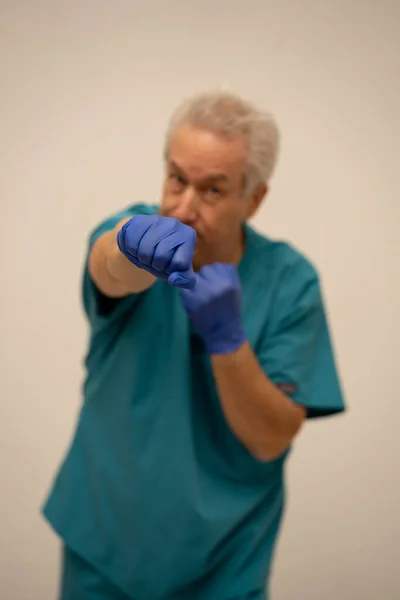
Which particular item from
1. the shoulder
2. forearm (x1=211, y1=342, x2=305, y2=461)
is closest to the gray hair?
the shoulder

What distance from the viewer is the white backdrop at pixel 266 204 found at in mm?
1477

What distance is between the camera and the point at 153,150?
60.5 inches

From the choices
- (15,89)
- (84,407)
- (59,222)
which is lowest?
(84,407)

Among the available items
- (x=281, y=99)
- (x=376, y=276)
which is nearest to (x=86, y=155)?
(x=281, y=99)

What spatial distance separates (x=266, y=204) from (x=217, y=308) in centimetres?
78

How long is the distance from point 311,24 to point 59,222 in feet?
2.50

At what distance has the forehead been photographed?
83 centimetres

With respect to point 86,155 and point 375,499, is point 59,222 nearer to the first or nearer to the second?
point 86,155

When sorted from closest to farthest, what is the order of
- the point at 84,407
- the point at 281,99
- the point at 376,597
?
the point at 84,407 < the point at 376,597 < the point at 281,99

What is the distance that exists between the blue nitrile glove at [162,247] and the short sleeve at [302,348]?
25cm

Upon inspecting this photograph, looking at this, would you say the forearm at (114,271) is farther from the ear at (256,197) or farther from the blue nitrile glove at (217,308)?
the ear at (256,197)

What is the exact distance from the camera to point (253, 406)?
2.75 ft

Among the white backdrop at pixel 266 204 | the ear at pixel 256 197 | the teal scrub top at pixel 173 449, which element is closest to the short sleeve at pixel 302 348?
the teal scrub top at pixel 173 449

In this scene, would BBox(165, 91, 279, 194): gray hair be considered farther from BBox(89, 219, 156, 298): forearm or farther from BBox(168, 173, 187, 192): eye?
BBox(89, 219, 156, 298): forearm
